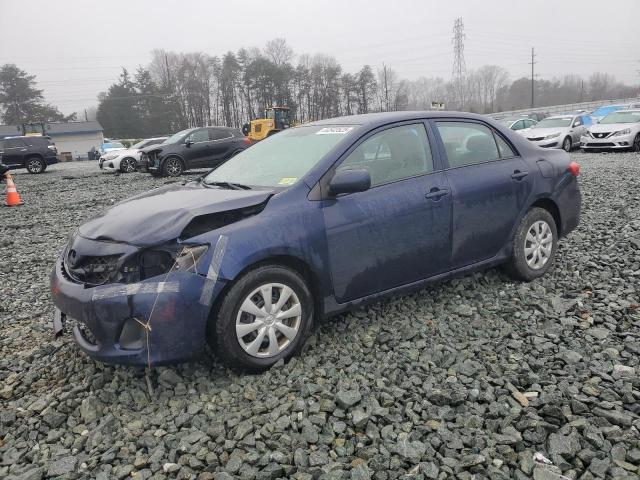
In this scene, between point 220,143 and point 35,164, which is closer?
point 220,143

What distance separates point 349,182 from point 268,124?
2410cm

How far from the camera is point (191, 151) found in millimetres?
16797

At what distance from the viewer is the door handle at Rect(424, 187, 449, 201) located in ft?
12.1

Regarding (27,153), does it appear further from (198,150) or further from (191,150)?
A: (198,150)

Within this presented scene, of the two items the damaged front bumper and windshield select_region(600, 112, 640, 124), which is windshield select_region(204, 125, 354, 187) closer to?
the damaged front bumper

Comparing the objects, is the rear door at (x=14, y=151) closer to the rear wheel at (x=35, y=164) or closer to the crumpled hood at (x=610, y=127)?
the rear wheel at (x=35, y=164)

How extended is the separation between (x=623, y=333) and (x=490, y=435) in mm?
1577

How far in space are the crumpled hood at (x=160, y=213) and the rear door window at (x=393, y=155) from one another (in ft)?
2.51

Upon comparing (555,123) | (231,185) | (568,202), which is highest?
(555,123)

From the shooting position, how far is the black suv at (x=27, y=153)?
73.0 feet

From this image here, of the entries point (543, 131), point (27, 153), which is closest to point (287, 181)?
point (543, 131)

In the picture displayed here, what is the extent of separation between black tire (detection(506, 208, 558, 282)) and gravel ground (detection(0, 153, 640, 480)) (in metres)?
0.11

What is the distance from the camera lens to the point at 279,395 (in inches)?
114

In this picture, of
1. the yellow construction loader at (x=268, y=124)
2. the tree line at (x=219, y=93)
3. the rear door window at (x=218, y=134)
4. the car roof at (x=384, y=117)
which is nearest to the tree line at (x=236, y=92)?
the tree line at (x=219, y=93)
